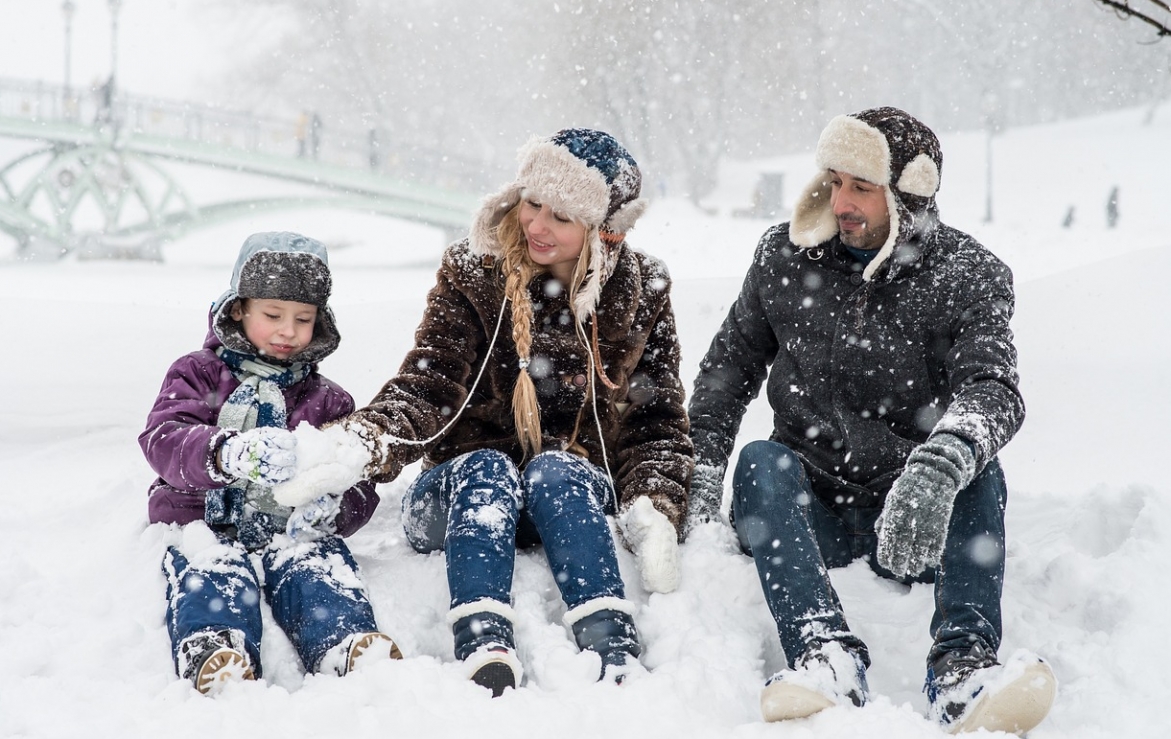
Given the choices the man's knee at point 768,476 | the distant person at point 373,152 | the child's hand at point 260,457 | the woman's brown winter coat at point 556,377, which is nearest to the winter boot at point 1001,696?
the man's knee at point 768,476

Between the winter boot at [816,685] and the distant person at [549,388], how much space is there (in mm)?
532

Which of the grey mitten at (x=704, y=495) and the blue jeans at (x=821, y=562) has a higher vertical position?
the blue jeans at (x=821, y=562)

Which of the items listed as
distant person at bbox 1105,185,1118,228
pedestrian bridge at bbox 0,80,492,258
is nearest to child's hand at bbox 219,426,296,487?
pedestrian bridge at bbox 0,80,492,258

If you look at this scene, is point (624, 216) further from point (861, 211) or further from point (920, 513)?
point (920, 513)

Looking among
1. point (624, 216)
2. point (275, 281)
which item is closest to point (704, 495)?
point (624, 216)

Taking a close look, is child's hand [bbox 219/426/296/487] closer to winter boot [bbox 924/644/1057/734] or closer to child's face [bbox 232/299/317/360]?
child's face [bbox 232/299/317/360]

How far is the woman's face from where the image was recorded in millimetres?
2896

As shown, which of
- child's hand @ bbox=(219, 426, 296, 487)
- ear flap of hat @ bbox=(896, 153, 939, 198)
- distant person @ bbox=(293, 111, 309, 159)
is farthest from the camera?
distant person @ bbox=(293, 111, 309, 159)

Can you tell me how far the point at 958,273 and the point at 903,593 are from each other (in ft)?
3.14

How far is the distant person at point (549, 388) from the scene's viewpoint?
2.66m

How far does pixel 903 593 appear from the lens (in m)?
2.88

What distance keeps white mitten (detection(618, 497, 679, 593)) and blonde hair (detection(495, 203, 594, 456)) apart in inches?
15.4

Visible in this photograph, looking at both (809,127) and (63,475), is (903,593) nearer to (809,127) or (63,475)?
(63,475)

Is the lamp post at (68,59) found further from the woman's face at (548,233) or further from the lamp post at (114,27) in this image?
the woman's face at (548,233)
